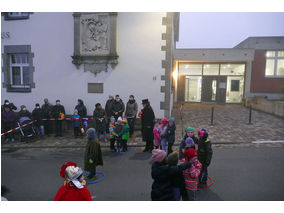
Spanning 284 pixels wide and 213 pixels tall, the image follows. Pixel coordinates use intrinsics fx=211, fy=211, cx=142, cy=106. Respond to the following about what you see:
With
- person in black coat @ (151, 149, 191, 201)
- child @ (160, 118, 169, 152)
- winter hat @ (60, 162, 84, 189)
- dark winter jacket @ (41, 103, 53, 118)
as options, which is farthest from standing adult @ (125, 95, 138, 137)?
winter hat @ (60, 162, 84, 189)

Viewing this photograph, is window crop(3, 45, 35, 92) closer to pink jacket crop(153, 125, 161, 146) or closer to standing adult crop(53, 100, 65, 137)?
standing adult crop(53, 100, 65, 137)

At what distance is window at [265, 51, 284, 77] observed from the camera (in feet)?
61.5

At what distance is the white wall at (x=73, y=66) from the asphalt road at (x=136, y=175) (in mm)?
3740

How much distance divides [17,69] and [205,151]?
11.4 meters

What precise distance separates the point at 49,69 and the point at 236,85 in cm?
1618

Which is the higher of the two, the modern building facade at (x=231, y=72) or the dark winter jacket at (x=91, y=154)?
the modern building facade at (x=231, y=72)

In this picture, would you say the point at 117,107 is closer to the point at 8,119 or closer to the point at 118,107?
the point at 118,107

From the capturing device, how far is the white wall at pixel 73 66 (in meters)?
10.0

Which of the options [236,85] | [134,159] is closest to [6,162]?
[134,159]

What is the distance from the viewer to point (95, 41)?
10.3 metres

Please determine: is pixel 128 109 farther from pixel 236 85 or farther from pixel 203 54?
pixel 236 85

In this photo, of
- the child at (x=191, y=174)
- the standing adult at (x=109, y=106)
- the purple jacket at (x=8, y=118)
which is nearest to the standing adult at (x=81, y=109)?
the standing adult at (x=109, y=106)

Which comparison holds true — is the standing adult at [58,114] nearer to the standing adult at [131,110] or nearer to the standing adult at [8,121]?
the standing adult at [8,121]

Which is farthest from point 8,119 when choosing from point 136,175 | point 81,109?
point 136,175
